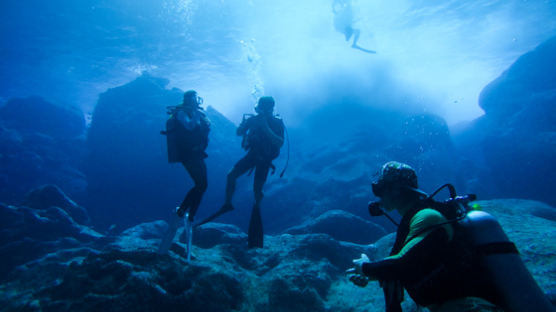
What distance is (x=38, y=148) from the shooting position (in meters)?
20.3

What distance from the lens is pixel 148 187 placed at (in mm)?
19406

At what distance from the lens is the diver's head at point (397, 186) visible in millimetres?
2059

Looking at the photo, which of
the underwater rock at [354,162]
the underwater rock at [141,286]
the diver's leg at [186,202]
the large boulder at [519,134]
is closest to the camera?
the underwater rock at [141,286]

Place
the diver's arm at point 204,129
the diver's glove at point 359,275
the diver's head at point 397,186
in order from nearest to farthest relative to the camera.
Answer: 1. the diver's glove at point 359,275
2. the diver's head at point 397,186
3. the diver's arm at point 204,129

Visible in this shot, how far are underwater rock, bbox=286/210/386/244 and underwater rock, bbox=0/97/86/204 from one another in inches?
753

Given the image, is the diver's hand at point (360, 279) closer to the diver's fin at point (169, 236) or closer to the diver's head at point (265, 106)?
the diver's fin at point (169, 236)

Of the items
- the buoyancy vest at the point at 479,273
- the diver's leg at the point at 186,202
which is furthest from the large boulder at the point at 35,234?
the buoyancy vest at the point at 479,273

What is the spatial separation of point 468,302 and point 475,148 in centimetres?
2780

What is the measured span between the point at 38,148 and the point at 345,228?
24.1 meters

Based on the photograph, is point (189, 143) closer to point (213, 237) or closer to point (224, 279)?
point (224, 279)

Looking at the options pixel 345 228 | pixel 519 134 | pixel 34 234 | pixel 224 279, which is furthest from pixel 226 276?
pixel 519 134

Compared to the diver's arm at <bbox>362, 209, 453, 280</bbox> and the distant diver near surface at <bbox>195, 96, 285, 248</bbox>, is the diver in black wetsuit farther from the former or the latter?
the diver's arm at <bbox>362, 209, 453, 280</bbox>

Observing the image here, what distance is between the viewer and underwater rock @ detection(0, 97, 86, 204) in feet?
58.9

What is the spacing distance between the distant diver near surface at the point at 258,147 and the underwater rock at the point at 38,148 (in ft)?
65.0
